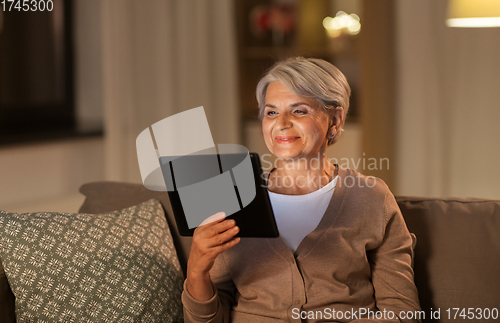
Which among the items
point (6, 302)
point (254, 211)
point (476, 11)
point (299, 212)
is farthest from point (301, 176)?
point (476, 11)

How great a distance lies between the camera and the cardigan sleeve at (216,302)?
1.05 metres

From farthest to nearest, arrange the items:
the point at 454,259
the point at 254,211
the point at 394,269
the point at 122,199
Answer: the point at 122,199 < the point at 454,259 < the point at 394,269 < the point at 254,211

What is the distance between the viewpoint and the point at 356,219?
1.09 m

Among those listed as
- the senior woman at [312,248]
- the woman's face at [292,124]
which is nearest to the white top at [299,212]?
the senior woman at [312,248]

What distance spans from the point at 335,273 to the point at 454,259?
0.34 m

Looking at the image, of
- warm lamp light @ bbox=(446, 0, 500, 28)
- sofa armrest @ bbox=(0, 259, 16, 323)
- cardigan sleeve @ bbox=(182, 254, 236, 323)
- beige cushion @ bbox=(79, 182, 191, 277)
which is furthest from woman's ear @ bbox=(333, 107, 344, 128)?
warm lamp light @ bbox=(446, 0, 500, 28)

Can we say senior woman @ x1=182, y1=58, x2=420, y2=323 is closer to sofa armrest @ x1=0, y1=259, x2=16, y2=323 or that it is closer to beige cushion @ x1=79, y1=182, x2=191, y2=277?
beige cushion @ x1=79, y1=182, x2=191, y2=277

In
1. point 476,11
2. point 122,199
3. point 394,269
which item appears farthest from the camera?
point 476,11

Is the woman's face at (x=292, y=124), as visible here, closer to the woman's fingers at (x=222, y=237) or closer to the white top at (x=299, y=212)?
the white top at (x=299, y=212)

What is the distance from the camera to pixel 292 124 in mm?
1083

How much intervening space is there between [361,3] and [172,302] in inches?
80.2

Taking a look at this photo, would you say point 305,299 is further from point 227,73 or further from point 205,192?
point 227,73

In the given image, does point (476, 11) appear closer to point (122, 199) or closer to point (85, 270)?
point (122, 199)

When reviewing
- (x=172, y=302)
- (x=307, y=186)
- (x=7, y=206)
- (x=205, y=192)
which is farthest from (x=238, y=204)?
(x=7, y=206)
